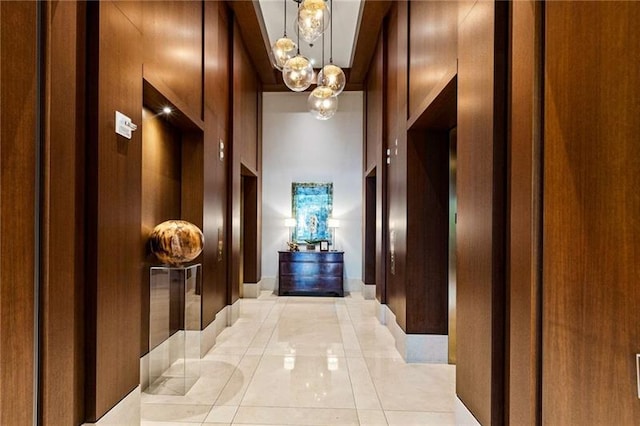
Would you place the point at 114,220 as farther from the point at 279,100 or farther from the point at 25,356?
the point at 279,100

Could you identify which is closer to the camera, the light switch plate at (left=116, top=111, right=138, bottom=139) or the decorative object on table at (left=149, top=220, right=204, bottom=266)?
the light switch plate at (left=116, top=111, right=138, bottom=139)

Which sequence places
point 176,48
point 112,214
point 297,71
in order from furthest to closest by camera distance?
point 297,71 < point 176,48 < point 112,214

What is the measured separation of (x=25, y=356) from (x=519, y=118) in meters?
2.77

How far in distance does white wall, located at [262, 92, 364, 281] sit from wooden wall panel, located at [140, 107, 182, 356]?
15.6 feet

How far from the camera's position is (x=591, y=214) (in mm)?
1477

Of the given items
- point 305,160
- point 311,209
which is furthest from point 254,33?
point 311,209

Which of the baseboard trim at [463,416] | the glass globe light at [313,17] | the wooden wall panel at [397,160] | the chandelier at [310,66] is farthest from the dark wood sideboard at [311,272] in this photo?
the baseboard trim at [463,416]

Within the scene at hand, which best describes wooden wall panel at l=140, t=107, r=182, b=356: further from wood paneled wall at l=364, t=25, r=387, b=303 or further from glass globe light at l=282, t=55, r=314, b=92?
wood paneled wall at l=364, t=25, r=387, b=303

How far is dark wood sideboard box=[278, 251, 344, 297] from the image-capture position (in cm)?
838

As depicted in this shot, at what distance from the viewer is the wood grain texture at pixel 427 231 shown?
164 inches

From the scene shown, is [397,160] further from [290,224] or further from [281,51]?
[290,224]

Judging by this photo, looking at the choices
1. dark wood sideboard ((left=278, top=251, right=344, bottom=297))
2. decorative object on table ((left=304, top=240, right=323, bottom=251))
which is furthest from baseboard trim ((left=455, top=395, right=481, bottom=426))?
decorative object on table ((left=304, top=240, right=323, bottom=251))

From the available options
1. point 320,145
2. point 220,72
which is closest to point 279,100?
point 320,145

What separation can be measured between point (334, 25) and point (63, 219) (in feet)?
19.1
